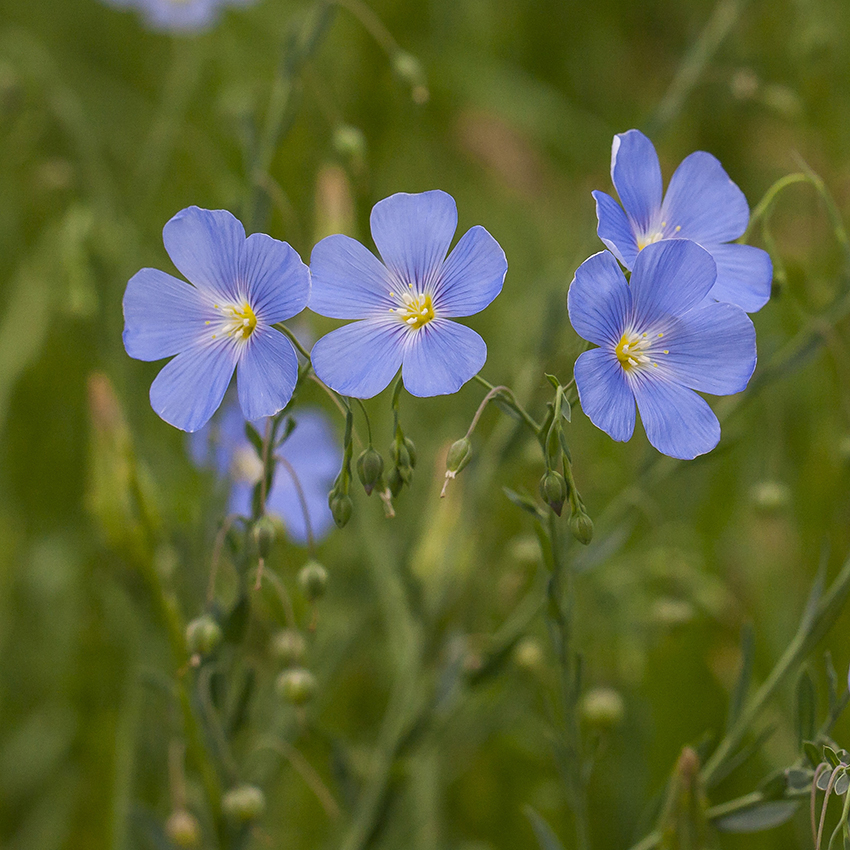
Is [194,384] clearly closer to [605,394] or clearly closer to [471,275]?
[471,275]

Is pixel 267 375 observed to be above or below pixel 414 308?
below

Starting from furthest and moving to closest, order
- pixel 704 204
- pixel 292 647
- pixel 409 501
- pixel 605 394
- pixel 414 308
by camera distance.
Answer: pixel 409 501 → pixel 292 647 → pixel 704 204 → pixel 414 308 → pixel 605 394

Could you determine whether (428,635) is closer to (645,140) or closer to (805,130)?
(645,140)

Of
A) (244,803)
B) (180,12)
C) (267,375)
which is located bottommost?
(244,803)

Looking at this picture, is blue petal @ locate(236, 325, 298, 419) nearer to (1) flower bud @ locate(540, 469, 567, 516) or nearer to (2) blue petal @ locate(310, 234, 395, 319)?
(2) blue petal @ locate(310, 234, 395, 319)

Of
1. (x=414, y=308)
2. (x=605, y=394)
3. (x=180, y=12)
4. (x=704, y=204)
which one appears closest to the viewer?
(x=605, y=394)

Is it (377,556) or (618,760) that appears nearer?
(377,556)

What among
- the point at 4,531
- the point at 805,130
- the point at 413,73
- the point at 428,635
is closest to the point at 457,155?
the point at 805,130

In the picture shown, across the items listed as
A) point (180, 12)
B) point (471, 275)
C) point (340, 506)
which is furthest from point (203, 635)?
point (180, 12)
